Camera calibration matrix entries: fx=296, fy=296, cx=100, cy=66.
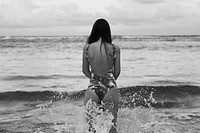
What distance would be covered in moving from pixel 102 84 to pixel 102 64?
26cm

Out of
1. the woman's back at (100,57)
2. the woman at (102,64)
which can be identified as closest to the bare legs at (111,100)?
the woman at (102,64)

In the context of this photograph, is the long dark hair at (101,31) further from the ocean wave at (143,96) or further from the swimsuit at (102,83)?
the ocean wave at (143,96)

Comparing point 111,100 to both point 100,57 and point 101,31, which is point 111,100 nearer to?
point 100,57

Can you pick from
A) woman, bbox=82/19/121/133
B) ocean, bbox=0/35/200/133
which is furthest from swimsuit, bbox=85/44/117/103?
ocean, bbox=0/35/200/133

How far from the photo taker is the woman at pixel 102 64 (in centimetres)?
378

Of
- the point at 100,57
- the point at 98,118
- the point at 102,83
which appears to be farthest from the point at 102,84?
the point at 98,118

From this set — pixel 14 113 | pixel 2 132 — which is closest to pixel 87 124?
pixel 2 132

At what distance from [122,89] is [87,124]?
5889 mm

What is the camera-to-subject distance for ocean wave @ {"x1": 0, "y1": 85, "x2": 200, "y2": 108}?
8.53 m

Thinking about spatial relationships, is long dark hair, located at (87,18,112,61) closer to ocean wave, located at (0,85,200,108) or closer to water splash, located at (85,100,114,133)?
water splash, located at (85,100,114,133)

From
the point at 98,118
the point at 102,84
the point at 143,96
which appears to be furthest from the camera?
the point at 143,96

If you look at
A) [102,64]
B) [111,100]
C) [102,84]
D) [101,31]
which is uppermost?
[101,31]

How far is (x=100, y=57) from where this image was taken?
3.80 m

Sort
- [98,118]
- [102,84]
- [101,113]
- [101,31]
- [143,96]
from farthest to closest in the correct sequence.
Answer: [143,96] < [98,118] < [101,113] < [102,84] < [101,31]
